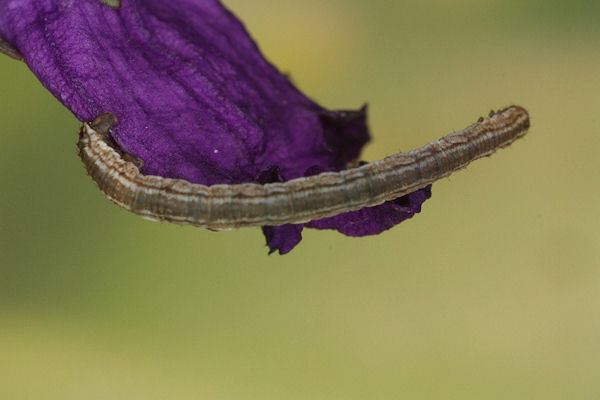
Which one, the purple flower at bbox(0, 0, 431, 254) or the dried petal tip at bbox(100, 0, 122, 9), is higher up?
the dried petal tip at bbox(100, 0, 122, 9)

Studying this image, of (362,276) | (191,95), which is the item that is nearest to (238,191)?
(191,95)

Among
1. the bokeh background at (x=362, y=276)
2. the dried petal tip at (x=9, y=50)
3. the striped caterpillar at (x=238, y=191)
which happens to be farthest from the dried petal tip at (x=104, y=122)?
the bokeh background at (x=362, y=276)

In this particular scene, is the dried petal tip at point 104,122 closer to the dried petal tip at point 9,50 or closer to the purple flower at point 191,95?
the purple flower at point 191,95

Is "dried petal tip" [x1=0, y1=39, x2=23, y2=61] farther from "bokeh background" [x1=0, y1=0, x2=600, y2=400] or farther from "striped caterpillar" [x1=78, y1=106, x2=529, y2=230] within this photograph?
"bokeh background" [x1=0, y1=0, x2=600, y2=400]

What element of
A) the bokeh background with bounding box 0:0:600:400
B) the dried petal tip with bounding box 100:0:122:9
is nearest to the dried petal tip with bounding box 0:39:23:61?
the dried petal tip with bounding box 100:0:122:9

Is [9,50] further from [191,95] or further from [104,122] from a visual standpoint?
[191,95]

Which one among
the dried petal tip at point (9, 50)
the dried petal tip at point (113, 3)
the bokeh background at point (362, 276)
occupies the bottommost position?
the bokeh background at point (362, 276)

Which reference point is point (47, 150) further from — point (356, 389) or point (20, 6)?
point (356, 389)
